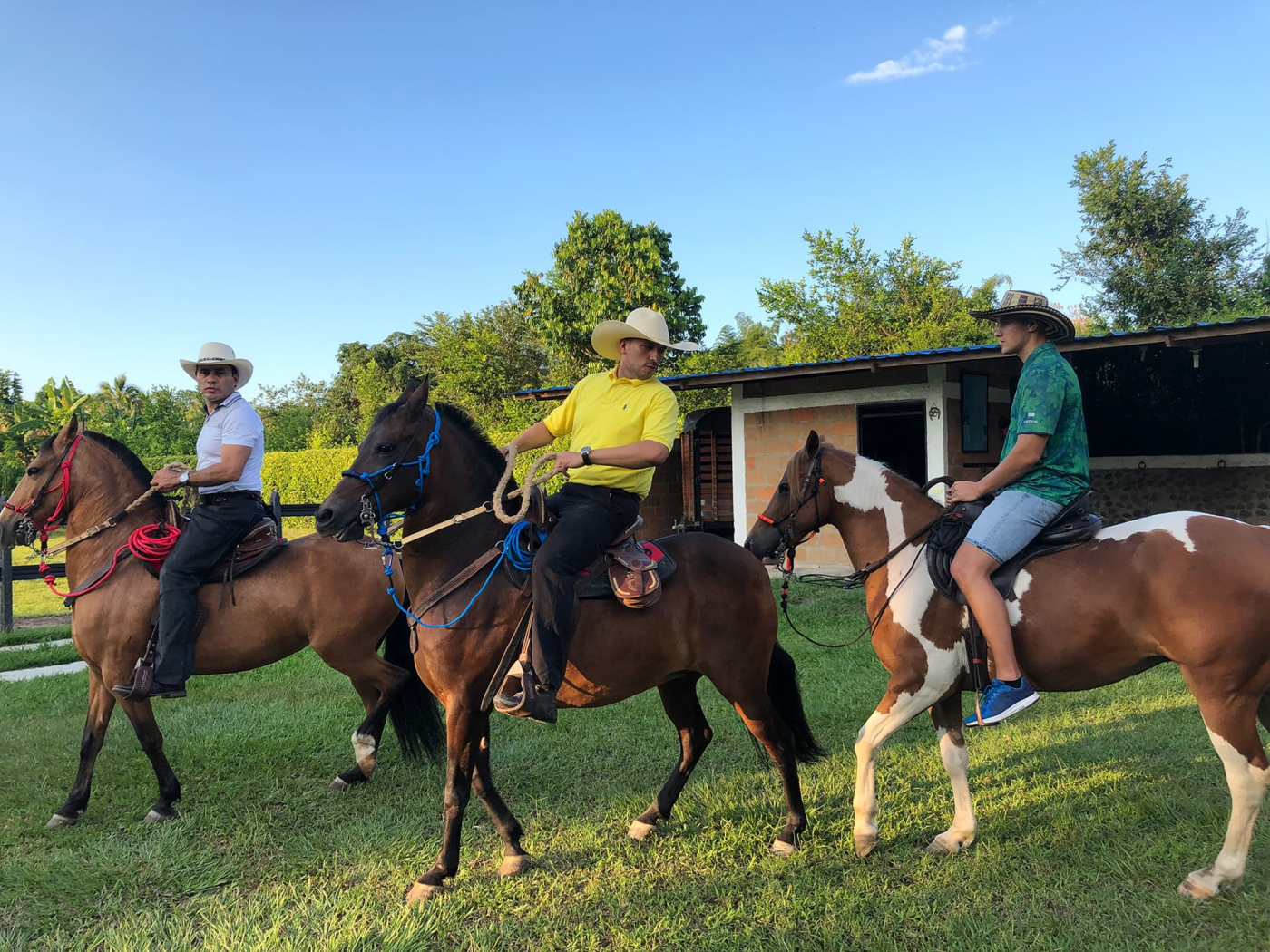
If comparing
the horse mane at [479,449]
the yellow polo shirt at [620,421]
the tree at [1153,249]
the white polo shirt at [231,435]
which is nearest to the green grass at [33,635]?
the white polo shirt at [231,435]

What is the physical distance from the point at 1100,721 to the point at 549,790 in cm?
408

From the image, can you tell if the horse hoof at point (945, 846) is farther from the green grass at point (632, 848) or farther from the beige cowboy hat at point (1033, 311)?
the beige cowboy hat at point (1033, 311)

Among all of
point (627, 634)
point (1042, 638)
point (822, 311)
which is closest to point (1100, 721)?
point (1042, 638)

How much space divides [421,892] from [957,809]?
261cm

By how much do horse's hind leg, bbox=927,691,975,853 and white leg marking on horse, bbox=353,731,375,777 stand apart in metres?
3.35

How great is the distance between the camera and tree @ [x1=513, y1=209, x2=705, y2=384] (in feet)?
85.3

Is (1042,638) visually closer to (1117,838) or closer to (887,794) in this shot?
(1117,838)

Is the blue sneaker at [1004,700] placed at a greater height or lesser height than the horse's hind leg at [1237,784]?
greater

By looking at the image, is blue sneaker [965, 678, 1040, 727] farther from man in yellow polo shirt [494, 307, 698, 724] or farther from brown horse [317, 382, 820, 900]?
man in yellow polo shirt [494, 307, 698, 724]

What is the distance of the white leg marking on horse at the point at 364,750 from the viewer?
485 cm

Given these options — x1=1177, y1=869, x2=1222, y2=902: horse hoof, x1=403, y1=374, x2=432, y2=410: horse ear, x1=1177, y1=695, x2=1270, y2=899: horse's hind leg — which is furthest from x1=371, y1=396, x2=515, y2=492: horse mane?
x1=1177, y1=869, x2=1222, y2=902: horse hoof

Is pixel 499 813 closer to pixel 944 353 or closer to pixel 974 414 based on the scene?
pixel 944 353

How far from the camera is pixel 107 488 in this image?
184 inches

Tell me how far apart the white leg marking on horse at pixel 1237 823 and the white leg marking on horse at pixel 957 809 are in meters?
0.86
